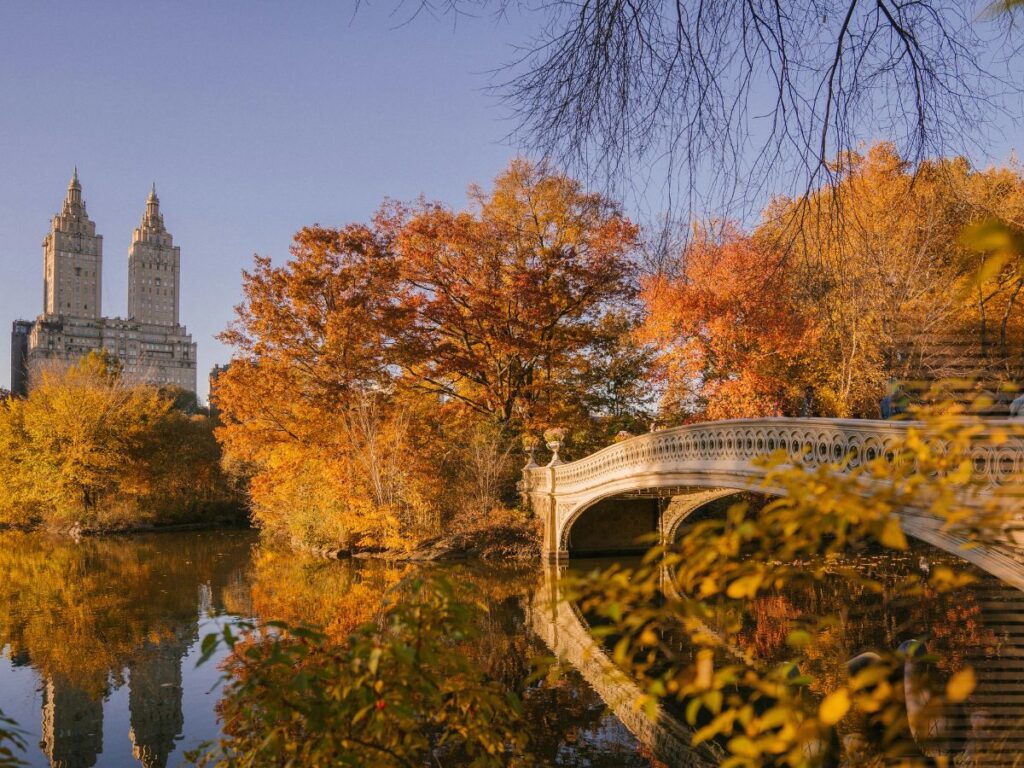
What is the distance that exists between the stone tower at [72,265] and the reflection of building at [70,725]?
123363 millimetres

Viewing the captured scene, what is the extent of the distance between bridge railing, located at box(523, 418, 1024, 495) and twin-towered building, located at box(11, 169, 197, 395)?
103156 millimetres

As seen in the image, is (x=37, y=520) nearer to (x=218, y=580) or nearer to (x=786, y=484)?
(x=218, y=580)

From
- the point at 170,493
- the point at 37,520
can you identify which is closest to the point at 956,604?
the point at 170,493

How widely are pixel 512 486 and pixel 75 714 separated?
47.4ft

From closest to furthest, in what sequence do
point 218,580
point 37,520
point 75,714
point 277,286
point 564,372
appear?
1. point 75,714
2. point 218,580
3. point 277,286
4. point 564,372
5. point 37,520

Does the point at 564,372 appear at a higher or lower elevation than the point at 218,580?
higher

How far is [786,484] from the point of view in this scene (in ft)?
5.48

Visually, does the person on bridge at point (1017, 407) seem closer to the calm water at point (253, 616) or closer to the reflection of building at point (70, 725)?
the calm water at point (253, 616)

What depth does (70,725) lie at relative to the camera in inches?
325

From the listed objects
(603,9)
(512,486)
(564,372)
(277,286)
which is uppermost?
(277,286)

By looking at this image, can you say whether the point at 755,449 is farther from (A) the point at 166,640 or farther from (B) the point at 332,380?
(B) the point at 332,380

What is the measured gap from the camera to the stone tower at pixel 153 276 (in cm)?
12938

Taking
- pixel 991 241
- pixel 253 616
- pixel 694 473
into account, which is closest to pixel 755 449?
pixel 694 473

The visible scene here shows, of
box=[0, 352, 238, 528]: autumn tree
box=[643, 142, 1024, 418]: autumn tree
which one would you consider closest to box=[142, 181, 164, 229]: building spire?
box=[0, 352, 238, 528]: autumn tree
